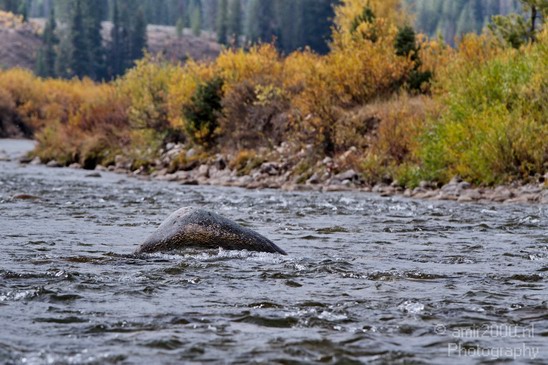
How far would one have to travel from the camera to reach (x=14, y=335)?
5.94 metres

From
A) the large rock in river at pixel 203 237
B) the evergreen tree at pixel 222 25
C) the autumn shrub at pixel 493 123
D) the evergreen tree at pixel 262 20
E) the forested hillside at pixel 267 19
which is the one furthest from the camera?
the evergreen tree at pixel 222 25

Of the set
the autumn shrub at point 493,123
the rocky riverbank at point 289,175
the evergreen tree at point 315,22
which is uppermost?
the evergreen tree at point 315,22

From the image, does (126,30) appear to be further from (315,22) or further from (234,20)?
(315,22)

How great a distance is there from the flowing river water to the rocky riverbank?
5.18 meters

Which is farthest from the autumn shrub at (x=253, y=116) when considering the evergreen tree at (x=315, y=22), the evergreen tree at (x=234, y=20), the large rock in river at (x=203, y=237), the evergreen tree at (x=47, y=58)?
the evergreen tree at (x=234, y=20)

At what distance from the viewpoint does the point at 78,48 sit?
365 ft

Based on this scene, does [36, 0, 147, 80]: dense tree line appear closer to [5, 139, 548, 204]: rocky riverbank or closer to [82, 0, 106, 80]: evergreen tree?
[82, 0, 106, 80]: evergreen tree

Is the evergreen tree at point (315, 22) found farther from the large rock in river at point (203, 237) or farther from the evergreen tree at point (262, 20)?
the large rock in river at point (203, 237)

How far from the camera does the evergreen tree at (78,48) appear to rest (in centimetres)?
10968

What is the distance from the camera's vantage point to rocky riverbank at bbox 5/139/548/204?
786 inches

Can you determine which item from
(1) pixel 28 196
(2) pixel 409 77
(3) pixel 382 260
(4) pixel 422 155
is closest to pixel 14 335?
(3) pixel 382 260

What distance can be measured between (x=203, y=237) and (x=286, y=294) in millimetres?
3103

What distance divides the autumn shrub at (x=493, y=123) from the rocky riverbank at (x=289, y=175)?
1.74 ft

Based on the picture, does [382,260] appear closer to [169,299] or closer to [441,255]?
[441,255]
